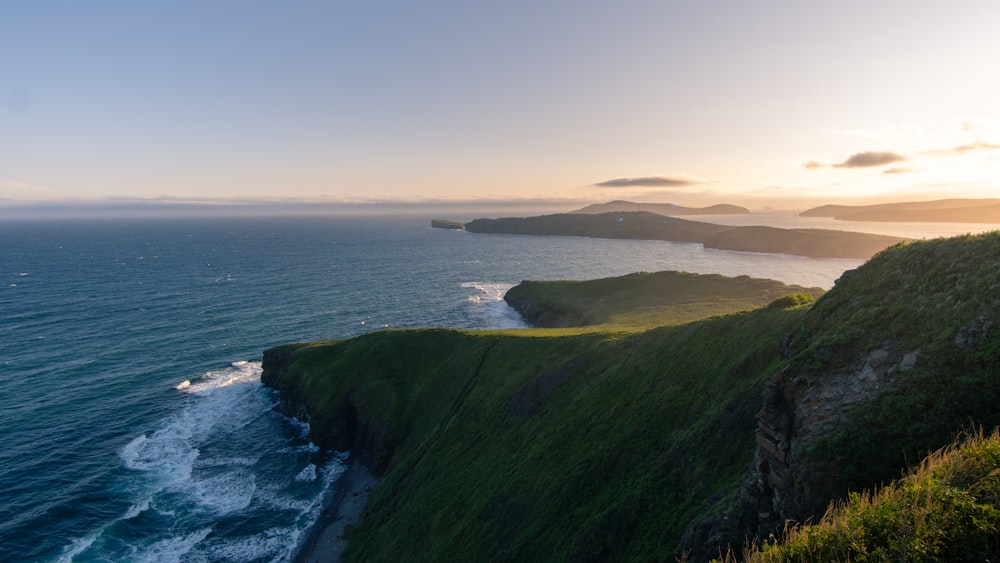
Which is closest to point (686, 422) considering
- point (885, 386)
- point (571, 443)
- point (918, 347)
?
point (571, 443)

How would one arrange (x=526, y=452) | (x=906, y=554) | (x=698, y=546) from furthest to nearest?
(x=526, y=452)
(x=698, y=546)
(x=906, y=554)

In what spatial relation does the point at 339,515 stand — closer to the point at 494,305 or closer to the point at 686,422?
the point at 686,422

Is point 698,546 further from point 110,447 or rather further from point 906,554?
point 110,447

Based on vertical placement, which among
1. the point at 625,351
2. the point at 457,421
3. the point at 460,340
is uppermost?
the point at 625,351

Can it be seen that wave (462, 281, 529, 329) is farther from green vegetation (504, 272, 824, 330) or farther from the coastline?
the coastline

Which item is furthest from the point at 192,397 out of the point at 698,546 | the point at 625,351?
the point at 698,546

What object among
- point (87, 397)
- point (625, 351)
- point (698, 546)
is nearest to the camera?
point (698, 546)

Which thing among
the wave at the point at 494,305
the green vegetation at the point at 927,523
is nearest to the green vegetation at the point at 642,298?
the wave at the point at 494,305
